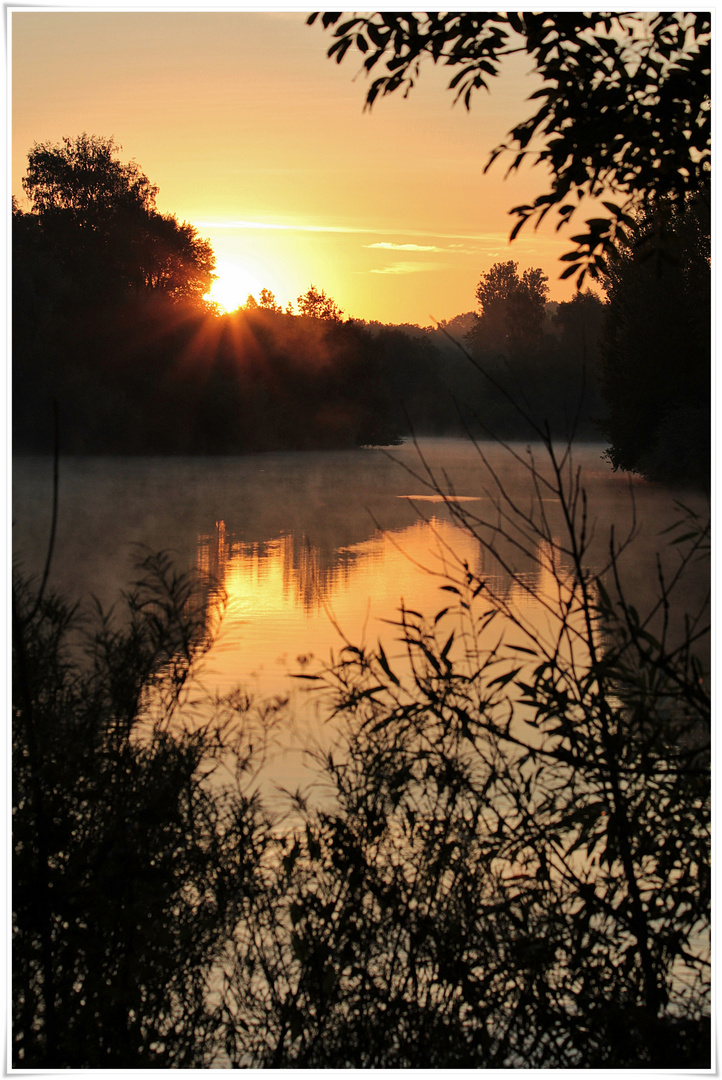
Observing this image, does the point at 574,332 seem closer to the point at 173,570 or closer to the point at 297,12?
the point at 297,12

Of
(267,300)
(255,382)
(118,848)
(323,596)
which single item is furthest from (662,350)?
(118,848)

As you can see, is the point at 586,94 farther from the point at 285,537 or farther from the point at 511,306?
the point at 285,537

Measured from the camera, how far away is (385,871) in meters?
2.59

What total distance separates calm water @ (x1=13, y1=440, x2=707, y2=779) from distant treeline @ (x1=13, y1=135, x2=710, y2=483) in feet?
0.61

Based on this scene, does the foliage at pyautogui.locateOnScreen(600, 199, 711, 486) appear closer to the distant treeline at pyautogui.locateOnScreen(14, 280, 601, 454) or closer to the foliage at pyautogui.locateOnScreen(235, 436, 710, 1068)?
the distant treeline at pyautogui.locateOnScreen(14, 280, 601, 454)

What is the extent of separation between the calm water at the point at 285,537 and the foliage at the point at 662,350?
0.18 meters

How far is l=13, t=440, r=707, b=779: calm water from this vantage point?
11.1 feet

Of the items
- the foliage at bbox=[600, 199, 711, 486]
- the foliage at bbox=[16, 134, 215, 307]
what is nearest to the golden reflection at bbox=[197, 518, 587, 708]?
the foliage at bbox=[600, 199, 711, 486]

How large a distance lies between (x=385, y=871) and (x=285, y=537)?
624 cm

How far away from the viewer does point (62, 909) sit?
8.20 ft

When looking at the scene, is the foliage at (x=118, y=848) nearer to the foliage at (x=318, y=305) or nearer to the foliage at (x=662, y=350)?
the foliage at (x=318, y=305)

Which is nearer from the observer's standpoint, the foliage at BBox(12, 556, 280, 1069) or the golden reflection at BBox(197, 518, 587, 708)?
the foliage at BBox(12, 556, 280, 1069)

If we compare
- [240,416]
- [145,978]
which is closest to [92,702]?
[145,978]

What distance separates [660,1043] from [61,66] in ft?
10.1
